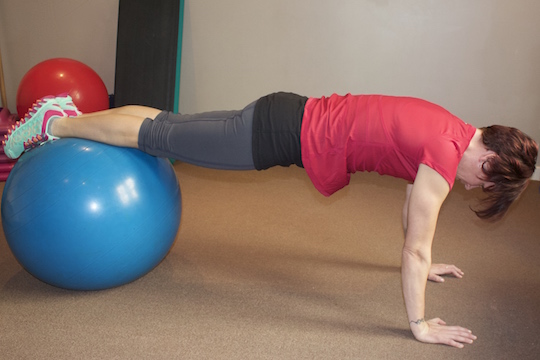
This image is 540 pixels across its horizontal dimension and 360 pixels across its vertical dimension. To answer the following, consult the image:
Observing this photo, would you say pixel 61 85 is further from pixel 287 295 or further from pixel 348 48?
pixel 287 295

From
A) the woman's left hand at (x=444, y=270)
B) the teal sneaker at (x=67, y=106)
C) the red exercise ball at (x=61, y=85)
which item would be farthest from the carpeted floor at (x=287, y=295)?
the red exercise ball at (x=61, y=85)

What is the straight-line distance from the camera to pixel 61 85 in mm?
3387

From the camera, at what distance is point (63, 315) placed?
78.7 inches

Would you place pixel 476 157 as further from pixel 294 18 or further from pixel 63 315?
pixel 294 18

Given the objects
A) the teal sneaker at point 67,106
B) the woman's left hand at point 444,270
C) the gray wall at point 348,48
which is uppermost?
the gray wall at point 348,48

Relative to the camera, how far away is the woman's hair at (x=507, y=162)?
177cm

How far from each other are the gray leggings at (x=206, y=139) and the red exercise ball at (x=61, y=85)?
5.28 ft

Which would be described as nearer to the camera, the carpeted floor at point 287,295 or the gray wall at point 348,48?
the carpeted floor at point 287,295

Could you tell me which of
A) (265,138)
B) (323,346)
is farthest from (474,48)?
(323,346)

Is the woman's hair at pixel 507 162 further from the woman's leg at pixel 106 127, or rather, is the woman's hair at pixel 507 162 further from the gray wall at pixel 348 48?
the gray wall at pixel 348 48

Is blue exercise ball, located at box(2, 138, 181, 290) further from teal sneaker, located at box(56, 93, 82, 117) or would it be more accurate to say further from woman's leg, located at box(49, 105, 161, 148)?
teal sneaker, located at box(56, 93, 82, 117)

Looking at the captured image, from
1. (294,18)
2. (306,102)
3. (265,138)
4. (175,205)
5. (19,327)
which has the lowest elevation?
(19,327)

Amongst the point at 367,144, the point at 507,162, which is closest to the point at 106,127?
the point at 367,144

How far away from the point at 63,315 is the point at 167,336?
43 centimetres
